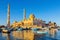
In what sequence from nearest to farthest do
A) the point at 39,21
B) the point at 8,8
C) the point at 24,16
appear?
the point at 8,8, the point at 24,16, the point at 39,21

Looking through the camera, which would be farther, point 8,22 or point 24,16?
point 24,16

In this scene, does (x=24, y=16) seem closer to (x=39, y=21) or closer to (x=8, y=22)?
(x=39, y=21)

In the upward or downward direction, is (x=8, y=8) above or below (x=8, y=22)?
above

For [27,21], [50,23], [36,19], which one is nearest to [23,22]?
[27,21]

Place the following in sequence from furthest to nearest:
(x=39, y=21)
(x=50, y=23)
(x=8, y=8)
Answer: (x=50, y=23)
(x=39, y=21)
(x=8, y=8)

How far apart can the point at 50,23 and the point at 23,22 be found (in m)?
42.2

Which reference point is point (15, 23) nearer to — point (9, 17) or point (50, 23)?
point (50, 23)

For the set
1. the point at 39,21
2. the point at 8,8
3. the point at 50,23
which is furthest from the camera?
the point at 50,23

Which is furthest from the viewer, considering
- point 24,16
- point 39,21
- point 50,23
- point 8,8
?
point 50,23

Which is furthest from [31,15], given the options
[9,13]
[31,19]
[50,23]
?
[9,13]

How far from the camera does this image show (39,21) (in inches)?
6201

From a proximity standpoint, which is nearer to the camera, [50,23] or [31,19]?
[31,19]

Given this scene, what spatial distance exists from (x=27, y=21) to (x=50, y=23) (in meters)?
40.7

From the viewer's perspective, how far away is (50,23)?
181125 millimetres
